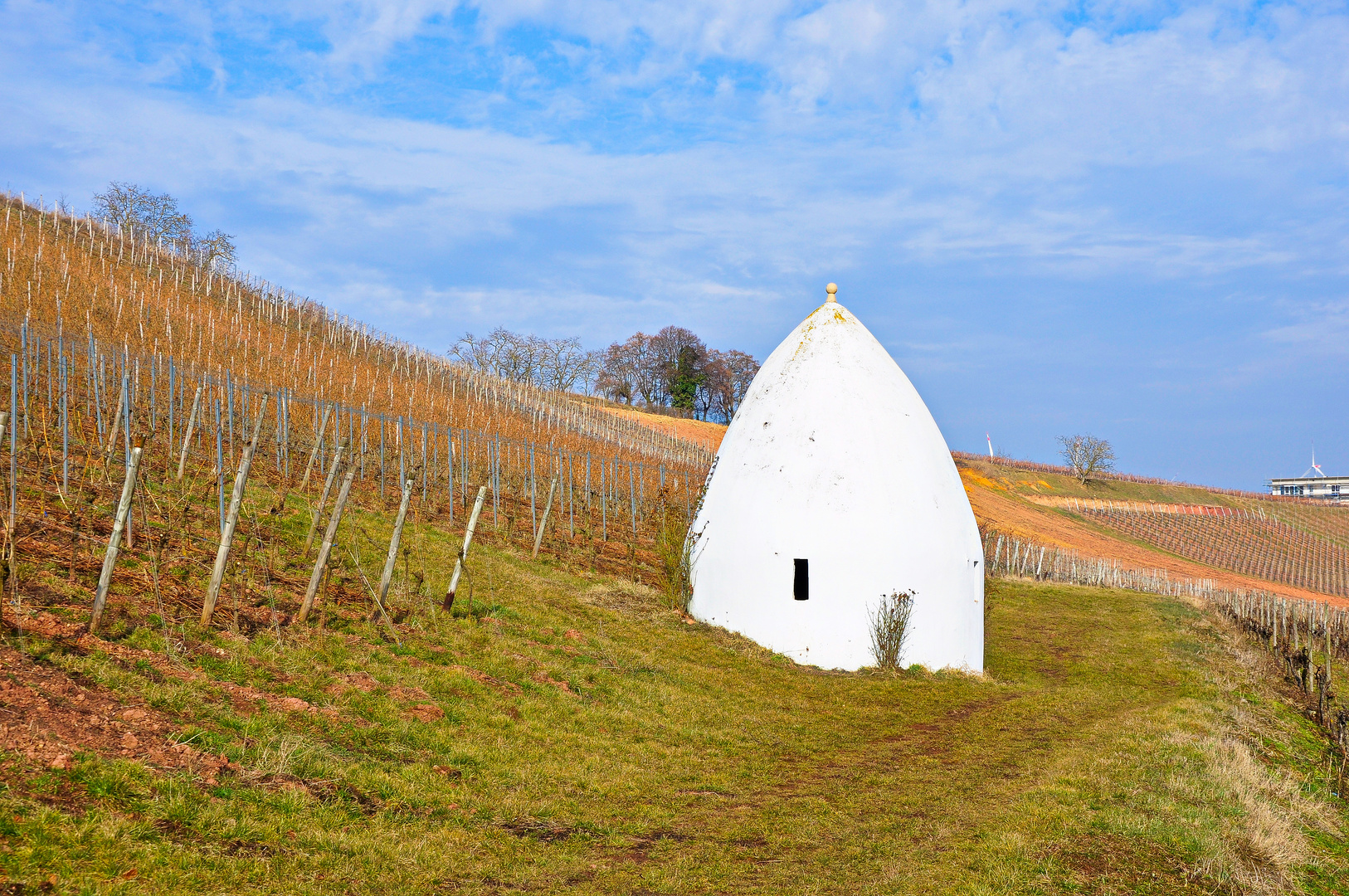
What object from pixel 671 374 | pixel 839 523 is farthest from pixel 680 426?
pixel 839 523

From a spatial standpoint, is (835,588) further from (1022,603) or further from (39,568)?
(1022,603)

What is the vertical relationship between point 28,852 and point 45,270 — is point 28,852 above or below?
below

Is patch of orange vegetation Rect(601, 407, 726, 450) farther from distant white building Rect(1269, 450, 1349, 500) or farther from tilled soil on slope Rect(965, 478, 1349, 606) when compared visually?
distant white building Rect(1269, 450, 1349, 500)

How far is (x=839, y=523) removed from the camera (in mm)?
15781

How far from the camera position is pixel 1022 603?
2700cm

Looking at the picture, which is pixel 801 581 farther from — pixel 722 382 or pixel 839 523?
pixel 722 382

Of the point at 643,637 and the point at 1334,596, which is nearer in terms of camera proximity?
the point at 643,637

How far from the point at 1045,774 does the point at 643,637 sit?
716cm

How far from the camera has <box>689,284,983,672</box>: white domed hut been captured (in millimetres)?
15672

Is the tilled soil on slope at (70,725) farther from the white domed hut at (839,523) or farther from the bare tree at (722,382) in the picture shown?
the bare tree at (722,382)

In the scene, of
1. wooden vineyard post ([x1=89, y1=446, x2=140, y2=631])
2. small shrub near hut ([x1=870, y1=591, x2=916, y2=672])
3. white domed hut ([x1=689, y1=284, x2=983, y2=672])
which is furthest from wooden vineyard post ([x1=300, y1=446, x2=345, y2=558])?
small shrub near hut ([x1=870, y1=591, x2=916, y2=672])

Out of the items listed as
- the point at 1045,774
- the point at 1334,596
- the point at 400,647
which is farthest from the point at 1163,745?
the point at 1334,596

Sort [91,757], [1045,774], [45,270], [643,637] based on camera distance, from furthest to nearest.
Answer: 1. [45,270]
2. [643,637]
3. [1045,774]
4. [91,757]

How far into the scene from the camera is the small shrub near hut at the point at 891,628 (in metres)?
15.4
